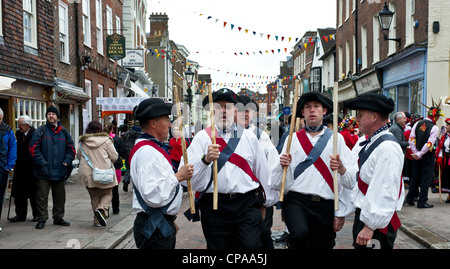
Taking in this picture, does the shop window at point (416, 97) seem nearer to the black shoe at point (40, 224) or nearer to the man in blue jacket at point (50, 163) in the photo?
the man in blue jacket at point (50, 163)

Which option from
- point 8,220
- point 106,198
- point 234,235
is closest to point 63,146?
point 106,198

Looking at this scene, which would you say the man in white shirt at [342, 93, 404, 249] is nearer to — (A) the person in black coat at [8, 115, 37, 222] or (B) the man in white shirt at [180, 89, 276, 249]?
(B) the man in white shirt at [180, 89, 276, 249]

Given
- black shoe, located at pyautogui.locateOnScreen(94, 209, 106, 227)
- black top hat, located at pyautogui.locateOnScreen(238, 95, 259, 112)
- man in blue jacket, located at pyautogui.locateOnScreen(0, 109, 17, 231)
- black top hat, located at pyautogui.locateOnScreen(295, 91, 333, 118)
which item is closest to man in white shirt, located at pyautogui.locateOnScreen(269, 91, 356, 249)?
black top hat, located at pyautogui.locateOnScreen(295, 91, 333, 118)

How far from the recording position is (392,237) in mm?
3627

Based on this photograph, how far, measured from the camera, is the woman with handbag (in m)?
7.60

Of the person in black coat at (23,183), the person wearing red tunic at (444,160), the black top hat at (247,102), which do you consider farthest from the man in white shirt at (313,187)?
the person wearing red tunic at (444,160)

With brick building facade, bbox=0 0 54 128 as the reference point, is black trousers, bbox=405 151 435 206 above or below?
below

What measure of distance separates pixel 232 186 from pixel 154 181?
833mm

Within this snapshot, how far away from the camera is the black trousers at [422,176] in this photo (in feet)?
29.8

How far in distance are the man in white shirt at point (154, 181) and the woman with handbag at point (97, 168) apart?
4273mm

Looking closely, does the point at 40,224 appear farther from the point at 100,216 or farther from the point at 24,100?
the point at 24,100

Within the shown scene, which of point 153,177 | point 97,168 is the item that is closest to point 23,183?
point 97,168
